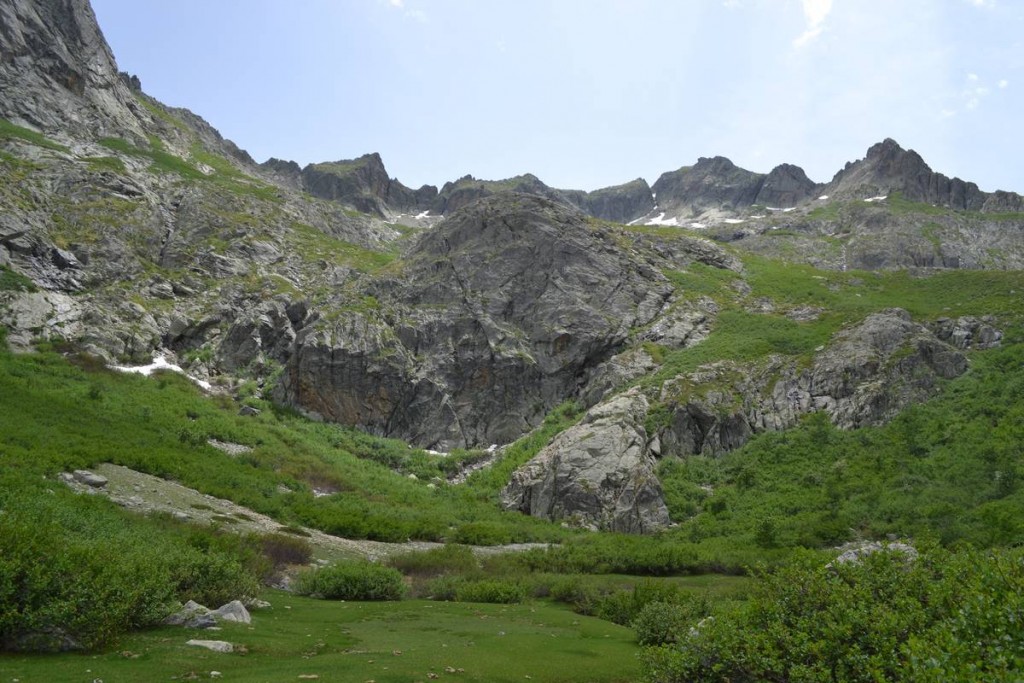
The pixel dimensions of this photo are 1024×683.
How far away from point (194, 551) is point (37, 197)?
81236 millimetres

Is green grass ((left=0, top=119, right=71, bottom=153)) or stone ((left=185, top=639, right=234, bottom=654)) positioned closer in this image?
stone ((left=185, top=639, right=234, bottom=654))

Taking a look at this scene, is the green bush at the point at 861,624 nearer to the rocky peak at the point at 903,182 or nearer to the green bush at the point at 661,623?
the green bush at the point at 661,623

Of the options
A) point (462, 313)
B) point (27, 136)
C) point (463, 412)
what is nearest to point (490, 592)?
point (463, 412)

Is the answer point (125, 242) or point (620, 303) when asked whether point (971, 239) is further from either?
point (125, 242)

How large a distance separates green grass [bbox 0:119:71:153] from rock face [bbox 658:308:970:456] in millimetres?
100181

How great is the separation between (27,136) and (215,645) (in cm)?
10689

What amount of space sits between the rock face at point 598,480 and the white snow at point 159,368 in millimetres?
36829

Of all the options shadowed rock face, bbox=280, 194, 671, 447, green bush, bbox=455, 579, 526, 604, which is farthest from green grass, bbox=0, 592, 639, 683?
shadowed rock face, bbox=280, 194, 671, 447

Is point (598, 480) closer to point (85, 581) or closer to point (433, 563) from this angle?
point (433, 563)

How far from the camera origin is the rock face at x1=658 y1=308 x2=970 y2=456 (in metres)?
50.3

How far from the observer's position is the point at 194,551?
1825 centimetres

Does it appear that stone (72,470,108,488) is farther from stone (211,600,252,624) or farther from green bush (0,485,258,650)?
stone (211,600,252,624)

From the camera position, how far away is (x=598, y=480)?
4656 centimetres

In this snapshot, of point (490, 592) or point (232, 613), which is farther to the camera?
point (490, 592)
